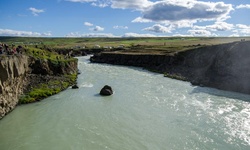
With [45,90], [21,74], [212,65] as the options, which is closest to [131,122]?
[45,90]

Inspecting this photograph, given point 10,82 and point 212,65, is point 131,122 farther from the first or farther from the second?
point 212,65

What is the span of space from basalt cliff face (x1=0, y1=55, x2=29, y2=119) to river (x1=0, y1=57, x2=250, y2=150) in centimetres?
123

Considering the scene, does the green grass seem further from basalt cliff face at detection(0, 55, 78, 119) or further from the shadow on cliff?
the shadow on cliff

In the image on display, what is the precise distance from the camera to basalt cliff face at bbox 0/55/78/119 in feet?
104

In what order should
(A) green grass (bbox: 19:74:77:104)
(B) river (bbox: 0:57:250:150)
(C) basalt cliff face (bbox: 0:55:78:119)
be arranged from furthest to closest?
(A) green grass (bbox: 19:74:77:104) < (C) basalt cliff face (bbox: 0:55:78:119) < (B) river (bbox: 0:57:250:150)

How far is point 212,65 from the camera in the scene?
2272 inches

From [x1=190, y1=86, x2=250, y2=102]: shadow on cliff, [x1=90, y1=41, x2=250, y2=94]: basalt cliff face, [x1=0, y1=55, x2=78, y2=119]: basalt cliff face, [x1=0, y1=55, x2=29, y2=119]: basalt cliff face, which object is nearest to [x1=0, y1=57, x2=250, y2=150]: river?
[x1=190, y1=86, x2=250, y2=102]: shadow on cliff

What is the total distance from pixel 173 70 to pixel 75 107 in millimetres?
38130

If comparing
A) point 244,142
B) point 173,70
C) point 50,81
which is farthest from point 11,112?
point 173,70

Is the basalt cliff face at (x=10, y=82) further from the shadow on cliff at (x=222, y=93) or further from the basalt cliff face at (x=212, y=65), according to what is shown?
the basalt cliff face at (x=212, y=65)

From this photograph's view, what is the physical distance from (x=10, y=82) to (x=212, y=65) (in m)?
41.7

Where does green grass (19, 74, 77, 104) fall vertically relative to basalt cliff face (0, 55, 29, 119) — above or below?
below

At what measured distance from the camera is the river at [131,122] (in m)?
23.9

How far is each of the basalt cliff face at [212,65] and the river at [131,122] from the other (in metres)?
5.43
